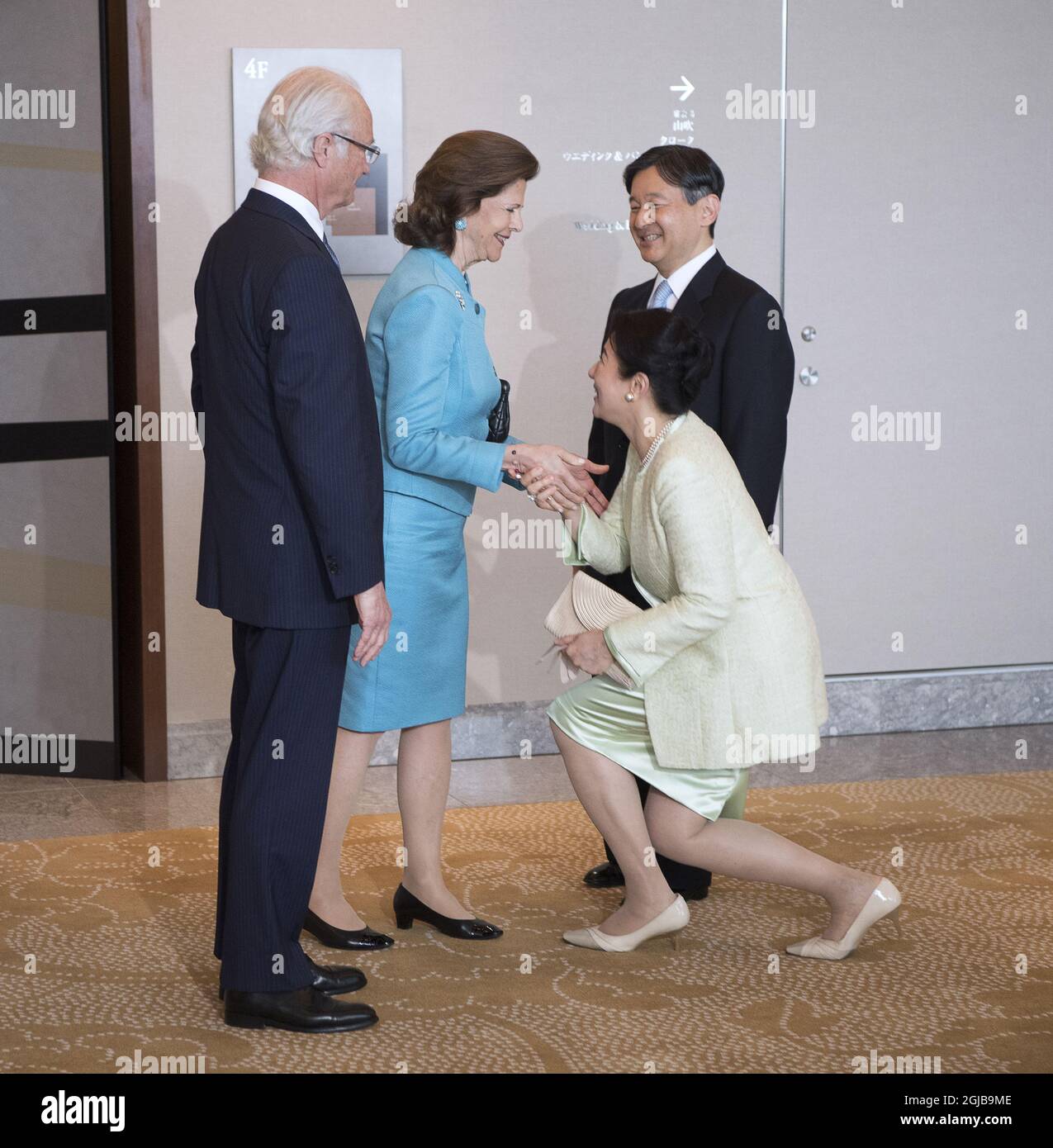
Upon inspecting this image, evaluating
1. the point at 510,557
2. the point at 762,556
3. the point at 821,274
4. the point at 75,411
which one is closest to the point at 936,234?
the point at 821,274

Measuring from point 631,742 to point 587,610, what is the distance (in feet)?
0.90

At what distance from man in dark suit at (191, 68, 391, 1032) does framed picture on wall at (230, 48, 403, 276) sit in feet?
6.10

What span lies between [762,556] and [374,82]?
7.54 feet

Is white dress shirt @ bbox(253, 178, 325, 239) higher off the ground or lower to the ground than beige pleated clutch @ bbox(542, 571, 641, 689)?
higher

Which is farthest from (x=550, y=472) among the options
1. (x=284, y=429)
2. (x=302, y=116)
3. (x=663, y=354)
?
(x=302, y=116)

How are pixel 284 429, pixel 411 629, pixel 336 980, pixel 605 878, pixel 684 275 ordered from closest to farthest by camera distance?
pixel 284 429, pixel 336 980, pixel 411 629, pixel 684 275, pixel 605 878

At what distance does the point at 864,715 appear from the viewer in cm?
488

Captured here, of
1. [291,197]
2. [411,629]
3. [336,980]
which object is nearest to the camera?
[291,197]

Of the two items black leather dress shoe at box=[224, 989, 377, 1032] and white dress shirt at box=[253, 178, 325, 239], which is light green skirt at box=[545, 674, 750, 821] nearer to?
black leather dress shoe at box=[224, 989, 377, 1032]

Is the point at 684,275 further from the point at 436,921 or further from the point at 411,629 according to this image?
the point at 436,921

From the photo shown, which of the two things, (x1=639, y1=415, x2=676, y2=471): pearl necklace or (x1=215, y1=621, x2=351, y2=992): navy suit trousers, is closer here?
(x1=215, y1=621, x2=351, y2=992): navy suit trousers

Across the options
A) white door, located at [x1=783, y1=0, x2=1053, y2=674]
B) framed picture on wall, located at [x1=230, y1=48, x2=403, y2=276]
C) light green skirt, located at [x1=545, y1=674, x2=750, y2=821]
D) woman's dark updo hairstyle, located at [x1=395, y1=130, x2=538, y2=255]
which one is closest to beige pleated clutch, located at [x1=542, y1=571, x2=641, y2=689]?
light green skirt, located at [x1=545, y1=674, x2=750, y2=821]

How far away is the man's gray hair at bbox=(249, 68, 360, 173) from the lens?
2363mm
